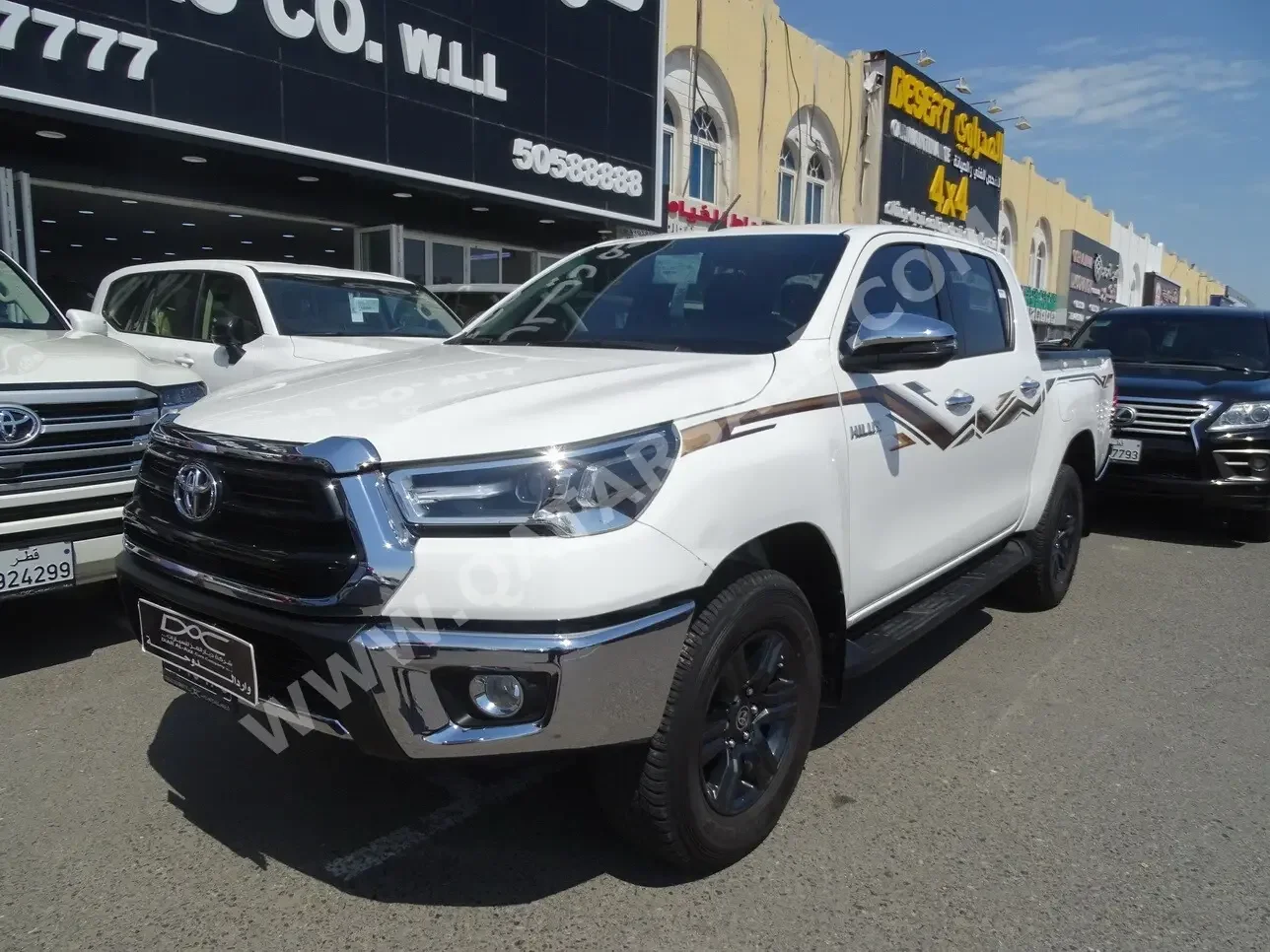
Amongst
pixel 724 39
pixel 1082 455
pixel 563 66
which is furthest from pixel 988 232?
A: pixel 1082 455

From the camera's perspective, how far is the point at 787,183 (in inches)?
917

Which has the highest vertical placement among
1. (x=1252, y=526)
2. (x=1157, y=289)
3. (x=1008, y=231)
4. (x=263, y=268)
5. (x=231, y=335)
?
(x=1008, y=231)

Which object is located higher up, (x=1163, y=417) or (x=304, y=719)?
(x=1163, y=417)

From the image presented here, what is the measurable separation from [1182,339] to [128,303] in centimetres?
879

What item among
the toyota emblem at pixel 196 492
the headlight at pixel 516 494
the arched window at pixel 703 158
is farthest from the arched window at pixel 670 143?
the headlight at pixel 516 494

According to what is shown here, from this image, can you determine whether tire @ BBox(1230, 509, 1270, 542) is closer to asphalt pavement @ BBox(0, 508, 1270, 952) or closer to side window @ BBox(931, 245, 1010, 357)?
asphalt pavement @ BBox(0, 508, 1270, 952)

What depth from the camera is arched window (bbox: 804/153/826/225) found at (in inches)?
945

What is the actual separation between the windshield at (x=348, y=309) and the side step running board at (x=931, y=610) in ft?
15.7

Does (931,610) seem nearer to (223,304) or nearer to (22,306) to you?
(22,306)

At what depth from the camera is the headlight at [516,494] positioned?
2.21m

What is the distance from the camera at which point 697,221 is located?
62.3 ft

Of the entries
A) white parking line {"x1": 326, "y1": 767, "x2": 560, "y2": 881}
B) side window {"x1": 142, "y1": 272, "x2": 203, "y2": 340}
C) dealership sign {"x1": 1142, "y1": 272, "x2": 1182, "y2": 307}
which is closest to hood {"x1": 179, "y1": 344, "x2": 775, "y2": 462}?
white parking line {"x1": 326, "y1": 767, "x2": 560, "y2": 881}

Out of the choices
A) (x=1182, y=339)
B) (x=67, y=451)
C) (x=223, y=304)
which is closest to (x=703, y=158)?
(x=1182, y=339)

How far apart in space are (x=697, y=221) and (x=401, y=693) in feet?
58.3
